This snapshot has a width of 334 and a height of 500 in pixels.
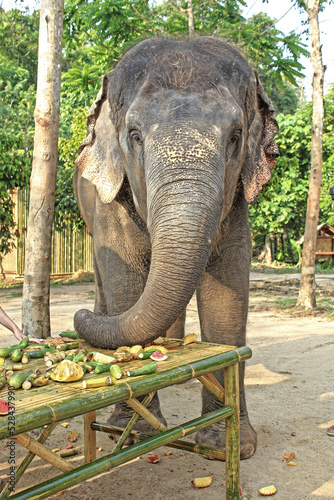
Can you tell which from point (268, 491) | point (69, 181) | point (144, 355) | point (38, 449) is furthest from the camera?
point (69, 181)

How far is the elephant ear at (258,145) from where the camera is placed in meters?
3.28

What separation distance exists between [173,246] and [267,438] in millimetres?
1827

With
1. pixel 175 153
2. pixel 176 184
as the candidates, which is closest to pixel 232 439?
pixel 176 184

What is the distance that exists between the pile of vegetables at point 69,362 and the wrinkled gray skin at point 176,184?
5.8 inches

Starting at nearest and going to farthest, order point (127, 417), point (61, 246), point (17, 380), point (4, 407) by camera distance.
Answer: point (4, 407), point (17, 380), point (127, 417), point (61, 246)

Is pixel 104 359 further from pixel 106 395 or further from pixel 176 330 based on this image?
pixel 176 330

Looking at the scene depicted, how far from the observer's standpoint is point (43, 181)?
4016mm

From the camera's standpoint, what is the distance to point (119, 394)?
6.10 ft

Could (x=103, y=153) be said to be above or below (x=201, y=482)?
above

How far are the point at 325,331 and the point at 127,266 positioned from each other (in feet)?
14.6

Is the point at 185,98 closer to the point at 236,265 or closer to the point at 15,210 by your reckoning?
the point at 236,265

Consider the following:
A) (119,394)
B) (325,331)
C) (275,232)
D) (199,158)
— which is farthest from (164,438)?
(275,232)

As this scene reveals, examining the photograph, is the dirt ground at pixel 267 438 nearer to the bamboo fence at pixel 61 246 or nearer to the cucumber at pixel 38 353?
the cucumber at pixel 38 353

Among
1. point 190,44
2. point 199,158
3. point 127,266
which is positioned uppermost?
point 190,44
